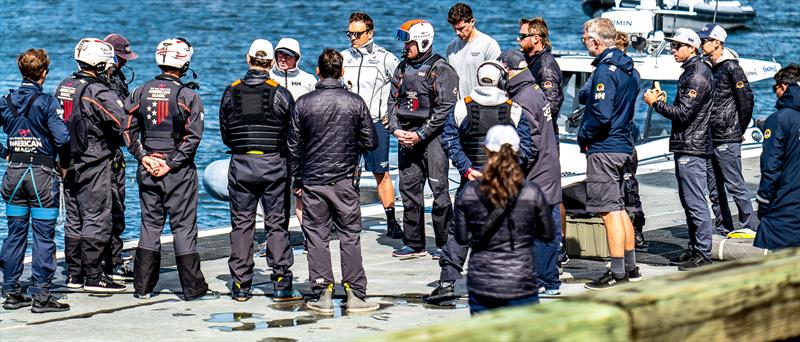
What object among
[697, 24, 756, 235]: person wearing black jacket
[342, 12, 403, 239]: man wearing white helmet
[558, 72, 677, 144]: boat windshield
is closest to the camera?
[697, 24, 756, 235]: person wearing black jacket

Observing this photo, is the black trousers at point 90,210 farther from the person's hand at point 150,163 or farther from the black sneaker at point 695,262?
the black sneaker at point 695,262

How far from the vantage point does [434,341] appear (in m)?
4.45

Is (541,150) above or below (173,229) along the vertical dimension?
above

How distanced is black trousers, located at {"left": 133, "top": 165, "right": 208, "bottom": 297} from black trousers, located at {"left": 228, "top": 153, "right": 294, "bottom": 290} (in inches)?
11.7

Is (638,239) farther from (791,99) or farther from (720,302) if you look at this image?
(720,302)

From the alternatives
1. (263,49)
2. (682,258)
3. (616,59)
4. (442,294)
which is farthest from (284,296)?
(682,258)

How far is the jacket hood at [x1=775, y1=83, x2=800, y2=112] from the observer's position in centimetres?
885

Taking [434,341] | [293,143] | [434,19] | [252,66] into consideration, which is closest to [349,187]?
[293,143]

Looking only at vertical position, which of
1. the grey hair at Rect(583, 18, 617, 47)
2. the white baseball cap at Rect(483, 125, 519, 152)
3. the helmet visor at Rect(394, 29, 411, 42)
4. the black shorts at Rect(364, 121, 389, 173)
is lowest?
the black shorts at Rect(364, 121, 389, 173)

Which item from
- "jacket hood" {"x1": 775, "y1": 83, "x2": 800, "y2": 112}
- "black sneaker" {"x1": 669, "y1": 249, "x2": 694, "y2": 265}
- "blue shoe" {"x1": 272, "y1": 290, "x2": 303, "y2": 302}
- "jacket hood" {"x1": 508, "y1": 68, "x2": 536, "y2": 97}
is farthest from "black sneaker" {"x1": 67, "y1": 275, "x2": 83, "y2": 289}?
"jacket hood" {"x1": 775, "y1": 83, "x2": 800, "y2": 112}

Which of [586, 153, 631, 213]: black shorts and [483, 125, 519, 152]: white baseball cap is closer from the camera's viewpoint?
[483, 125, 519, 152]: white baseball cap

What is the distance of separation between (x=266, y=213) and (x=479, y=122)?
1.86m

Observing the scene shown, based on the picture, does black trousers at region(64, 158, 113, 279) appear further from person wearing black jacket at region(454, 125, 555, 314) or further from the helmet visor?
person wearing black jacket at region(454, 125, 555, 314)

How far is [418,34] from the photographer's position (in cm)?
1120
